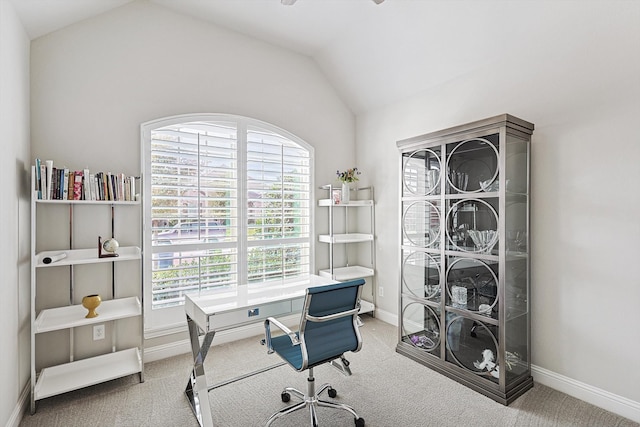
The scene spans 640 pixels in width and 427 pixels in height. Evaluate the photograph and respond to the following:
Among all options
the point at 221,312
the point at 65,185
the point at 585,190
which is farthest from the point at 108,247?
the point at 585,190

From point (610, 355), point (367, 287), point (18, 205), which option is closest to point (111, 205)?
point (18, 205)

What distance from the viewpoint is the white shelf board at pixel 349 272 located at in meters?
3.81

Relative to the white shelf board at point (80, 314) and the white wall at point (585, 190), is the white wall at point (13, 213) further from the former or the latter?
the white wall at point (585, 190)

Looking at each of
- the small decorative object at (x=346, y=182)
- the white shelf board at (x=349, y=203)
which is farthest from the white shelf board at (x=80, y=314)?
the small decorative object at (x=346, y=182)

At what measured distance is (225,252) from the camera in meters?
3.31

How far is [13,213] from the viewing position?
205 centimetres

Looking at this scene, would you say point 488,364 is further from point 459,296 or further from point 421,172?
point 421,172

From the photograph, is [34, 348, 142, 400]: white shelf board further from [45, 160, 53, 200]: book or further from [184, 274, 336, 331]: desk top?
[45, 160, 53, 200]: book

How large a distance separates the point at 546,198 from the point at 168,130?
3.35 m

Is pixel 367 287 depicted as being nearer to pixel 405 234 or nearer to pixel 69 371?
pixel 405 234

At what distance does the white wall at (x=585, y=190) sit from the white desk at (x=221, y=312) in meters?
2.02

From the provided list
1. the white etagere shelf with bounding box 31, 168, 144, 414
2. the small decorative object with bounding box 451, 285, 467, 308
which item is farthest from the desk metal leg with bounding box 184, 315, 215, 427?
the small decorative object with bounding box 451, 285, 467, 308

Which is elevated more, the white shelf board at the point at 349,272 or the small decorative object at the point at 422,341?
the white shelf board at the point at 349,272

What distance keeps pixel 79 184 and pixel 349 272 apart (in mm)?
2931
